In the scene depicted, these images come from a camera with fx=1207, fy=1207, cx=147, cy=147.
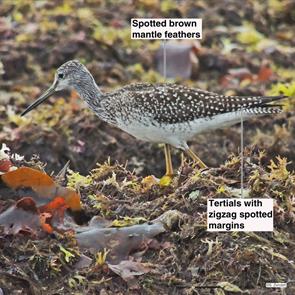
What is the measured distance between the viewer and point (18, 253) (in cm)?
893

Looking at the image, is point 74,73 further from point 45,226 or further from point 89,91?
point 45,226

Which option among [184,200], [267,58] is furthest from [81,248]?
[267,58]

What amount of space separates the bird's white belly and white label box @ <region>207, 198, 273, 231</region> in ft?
8.07

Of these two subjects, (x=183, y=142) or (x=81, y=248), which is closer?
(x=81, y=248)

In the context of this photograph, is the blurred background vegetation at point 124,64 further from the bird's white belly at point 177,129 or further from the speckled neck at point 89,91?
the bird's white belly at point 177,129

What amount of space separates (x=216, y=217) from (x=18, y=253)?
1.51m

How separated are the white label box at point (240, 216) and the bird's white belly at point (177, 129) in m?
2.46

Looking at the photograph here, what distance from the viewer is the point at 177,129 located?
11508mm

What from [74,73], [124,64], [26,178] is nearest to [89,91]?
[74,73]

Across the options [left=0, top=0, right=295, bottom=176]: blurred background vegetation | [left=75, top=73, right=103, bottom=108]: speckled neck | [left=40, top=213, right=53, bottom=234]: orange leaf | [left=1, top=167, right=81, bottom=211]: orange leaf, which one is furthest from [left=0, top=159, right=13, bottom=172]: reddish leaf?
[left=0, top=0, right=295, bottom=176]: blurred background vegetation

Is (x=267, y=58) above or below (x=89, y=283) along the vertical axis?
below

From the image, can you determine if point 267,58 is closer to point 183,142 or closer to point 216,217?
point 183,142

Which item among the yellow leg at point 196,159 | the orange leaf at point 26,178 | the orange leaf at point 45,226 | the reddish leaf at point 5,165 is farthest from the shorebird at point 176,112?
the orange leaf at point 45,226

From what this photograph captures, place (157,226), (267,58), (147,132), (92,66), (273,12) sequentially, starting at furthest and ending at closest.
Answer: (273,12) < (267,58) < (92,66) < (147,132) < (157,226)
